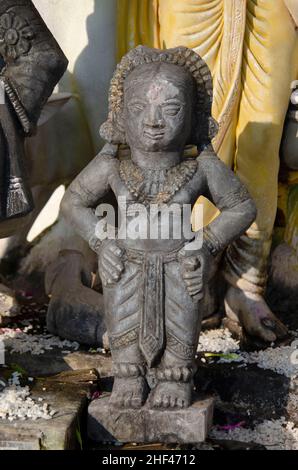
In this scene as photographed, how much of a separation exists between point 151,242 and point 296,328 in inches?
52.9

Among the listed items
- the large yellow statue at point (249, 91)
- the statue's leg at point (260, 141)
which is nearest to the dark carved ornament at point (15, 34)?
the large yellow statue at point (249, 91)

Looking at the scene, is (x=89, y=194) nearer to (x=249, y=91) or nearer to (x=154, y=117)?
(x=154, y=117)

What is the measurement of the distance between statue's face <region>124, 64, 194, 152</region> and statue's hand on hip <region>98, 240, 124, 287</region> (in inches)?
13.2

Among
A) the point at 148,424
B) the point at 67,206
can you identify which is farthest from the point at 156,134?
the point at 148,424

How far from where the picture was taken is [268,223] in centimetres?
399

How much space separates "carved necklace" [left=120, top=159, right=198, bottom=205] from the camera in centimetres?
301

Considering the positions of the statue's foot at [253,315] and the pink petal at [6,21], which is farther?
the statue's foot at [253,315]

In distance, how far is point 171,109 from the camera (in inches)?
117

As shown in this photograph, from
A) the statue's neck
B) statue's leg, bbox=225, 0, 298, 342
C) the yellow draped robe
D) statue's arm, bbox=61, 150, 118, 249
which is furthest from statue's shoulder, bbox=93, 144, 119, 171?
statue's leg, bbox=225, 0, 298, 342

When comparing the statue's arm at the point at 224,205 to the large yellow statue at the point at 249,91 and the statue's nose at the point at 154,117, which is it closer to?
the statue's nose at the point at 154,117

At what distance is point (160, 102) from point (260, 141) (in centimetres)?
105

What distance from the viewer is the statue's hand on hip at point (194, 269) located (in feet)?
9.75

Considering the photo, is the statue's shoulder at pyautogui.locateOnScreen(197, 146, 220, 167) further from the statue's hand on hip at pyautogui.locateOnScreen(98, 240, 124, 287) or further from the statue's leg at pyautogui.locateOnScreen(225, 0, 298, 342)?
the statue's leg at pyautogui.locateOnScreen(225, 0, 298, 342)

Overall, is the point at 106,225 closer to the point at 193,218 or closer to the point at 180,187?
the point at 180,187
